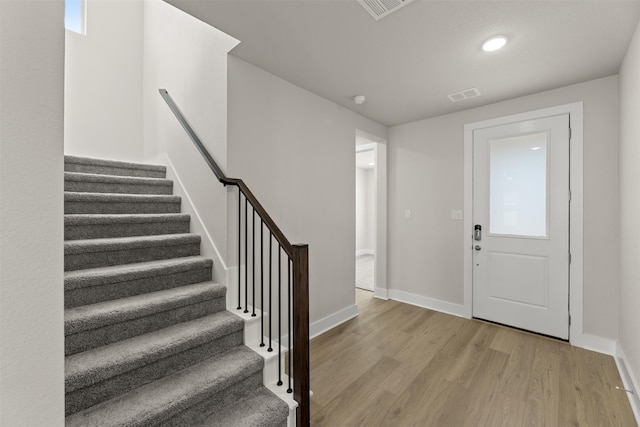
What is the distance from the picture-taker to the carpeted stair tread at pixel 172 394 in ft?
4.23

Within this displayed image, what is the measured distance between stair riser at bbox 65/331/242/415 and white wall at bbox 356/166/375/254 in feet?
20.4

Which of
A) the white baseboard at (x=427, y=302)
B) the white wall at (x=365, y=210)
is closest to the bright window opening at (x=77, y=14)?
the white baseboard at (x=427, y=302)

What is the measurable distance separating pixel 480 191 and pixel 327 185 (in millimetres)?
1777

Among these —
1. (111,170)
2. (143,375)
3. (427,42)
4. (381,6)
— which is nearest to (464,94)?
(427,42)

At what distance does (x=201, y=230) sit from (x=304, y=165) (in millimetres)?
1143

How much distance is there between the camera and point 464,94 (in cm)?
289

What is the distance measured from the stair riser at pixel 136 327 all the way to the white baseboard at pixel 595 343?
128 inches

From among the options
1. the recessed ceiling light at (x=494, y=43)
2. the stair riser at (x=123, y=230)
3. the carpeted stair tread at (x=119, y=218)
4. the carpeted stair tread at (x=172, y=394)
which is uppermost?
the recessed ceiling light at (x=494, y=43)

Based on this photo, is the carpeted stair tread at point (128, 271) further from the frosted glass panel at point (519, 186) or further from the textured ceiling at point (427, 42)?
the frosted glass panel at point (519, 186)

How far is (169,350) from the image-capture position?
1.60 m

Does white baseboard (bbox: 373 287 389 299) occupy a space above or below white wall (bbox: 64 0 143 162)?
below

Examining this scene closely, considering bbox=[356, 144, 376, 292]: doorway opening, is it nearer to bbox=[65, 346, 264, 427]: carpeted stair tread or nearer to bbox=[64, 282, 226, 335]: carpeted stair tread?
bbox=[64, 282, 226, 335]: carpeted stair tread

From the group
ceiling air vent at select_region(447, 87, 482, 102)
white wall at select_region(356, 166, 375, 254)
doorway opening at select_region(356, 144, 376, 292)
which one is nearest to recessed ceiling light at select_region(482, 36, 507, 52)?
ceiling air vent at select_region(447, 87, 482, 102)

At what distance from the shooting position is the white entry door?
2.74 metres
